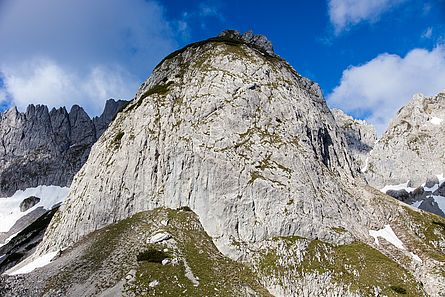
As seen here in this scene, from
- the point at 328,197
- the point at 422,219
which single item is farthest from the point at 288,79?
the point at 422,219

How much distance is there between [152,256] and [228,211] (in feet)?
69.3

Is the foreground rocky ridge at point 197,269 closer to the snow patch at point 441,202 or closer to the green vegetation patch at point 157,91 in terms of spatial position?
the green vegetation patch at point 157,91

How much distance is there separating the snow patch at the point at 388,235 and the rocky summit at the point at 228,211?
12.8 inches

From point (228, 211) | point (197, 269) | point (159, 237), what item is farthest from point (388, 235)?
point (159, 237)

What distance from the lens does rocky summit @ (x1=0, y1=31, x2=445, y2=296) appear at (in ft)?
244

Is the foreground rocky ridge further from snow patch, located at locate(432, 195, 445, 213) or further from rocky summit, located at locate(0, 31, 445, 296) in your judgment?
snow patch, located at locate(432, 195, 445, 213)

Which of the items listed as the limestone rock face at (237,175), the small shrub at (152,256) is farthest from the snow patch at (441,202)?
the small shrub at (152,256)

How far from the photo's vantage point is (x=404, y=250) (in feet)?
297

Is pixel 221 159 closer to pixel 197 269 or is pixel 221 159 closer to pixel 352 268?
pixel 197 269

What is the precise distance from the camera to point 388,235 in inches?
3856

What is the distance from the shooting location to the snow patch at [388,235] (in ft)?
309

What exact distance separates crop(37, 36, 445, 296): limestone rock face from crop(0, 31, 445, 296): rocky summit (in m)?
0.32

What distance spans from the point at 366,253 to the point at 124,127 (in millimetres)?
74101

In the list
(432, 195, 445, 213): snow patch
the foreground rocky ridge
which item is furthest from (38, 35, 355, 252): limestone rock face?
(432, 195, 445, 213): snow patch
